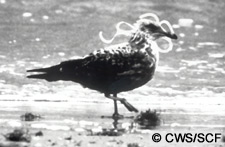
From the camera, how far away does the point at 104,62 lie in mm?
15938

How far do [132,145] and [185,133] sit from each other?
6.72 ft

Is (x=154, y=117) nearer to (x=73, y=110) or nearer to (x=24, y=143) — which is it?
(x=73, y=110)

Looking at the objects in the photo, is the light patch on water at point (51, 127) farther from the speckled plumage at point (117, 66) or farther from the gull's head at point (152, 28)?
the gull's head at point (152, 28)

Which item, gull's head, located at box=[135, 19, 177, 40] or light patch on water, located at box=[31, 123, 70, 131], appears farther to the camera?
gull's head, located at box=[135, 19, 177, 40]

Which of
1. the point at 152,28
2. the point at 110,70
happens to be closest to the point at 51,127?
the point at 110,70

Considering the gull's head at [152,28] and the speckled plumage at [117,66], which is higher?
the gull's head at [152,28]

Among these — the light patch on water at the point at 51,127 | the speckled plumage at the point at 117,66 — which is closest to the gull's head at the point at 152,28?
the speckled plumage at the point at 117,66

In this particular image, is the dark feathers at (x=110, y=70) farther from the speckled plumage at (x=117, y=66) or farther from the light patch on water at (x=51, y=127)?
the light patch on water at (x=51, y=127)

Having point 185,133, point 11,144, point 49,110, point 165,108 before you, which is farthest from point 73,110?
point 11,144

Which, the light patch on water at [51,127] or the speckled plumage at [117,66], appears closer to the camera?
the light patch on water at [51,127]

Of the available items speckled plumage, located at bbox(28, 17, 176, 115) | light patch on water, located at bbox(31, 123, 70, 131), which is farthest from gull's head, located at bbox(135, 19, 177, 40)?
light patch on water, located at bbox(31, 123, 70, 131)

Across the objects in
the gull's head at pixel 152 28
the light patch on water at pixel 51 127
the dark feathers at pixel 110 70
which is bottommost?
the light patch on water at pixel 51 127

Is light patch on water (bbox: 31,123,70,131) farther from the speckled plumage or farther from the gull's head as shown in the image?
the gull's head

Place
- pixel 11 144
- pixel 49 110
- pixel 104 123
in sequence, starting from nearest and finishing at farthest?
pixel 11 144 → pixel 104 123 → pixel 49 110
